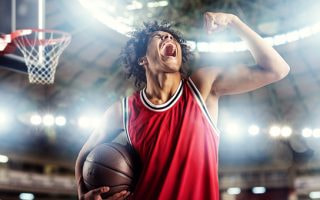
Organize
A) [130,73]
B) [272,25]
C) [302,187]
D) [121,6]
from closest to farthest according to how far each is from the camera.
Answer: [130,73] → [121,6] → [272,25] → [302,187]

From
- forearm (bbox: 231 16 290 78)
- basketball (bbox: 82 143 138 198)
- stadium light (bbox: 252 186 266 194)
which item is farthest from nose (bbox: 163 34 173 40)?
stadium light (bbox: 252 186 266 194)

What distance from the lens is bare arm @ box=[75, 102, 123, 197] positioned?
2525 millimetres

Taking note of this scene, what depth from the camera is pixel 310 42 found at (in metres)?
14.9

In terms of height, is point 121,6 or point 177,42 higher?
point 121,6

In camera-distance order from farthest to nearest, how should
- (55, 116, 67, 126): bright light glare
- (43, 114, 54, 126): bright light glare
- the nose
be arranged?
(55, 116, 67, 126): bright light glare → (43, 114, 54, 126): bright light glare → the nose

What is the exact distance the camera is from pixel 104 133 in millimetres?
2604

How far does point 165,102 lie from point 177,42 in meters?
0.31

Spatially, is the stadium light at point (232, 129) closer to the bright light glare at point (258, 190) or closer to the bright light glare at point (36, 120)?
the bright light glare at point (258, 190)

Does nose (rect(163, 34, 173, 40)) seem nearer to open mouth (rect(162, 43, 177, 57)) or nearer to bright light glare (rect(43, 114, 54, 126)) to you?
open mouth (rect(162, 43, 177, 57))

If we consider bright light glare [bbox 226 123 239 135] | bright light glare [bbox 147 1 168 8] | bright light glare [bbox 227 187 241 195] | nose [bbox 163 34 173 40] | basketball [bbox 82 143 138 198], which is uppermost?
bright light glare [bbox 147 1 168 8]

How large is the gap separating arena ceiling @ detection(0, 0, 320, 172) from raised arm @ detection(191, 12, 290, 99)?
37.1 feet

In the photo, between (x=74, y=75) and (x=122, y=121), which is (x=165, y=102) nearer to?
(x=122, y=121)

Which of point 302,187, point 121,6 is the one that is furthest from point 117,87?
point 302,187

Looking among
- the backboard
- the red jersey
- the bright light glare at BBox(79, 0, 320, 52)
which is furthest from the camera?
the bright light glare at BBox(79, 0, 320, 52)
